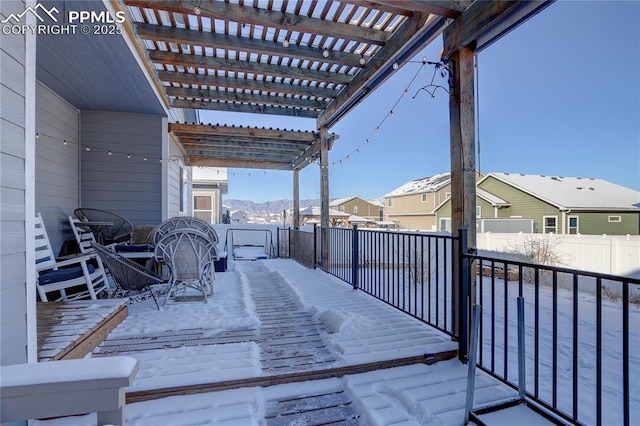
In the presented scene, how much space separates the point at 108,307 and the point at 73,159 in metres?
3.31

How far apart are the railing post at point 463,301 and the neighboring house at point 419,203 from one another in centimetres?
1796

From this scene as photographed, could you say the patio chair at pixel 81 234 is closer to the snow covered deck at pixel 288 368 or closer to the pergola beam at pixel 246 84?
the snow covered deck at pixel 288 368

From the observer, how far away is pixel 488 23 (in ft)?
7.89

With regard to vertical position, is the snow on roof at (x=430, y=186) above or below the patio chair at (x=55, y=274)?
above

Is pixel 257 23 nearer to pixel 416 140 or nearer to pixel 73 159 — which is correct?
pixel 73 159

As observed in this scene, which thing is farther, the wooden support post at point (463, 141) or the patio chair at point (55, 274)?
the patio chair at point (55, 274)

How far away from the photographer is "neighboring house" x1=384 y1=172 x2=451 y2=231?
20.3 metres

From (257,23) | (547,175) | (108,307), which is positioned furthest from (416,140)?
(108,307)

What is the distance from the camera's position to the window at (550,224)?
14.4 meters

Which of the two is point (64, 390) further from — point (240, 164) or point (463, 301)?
point (240, 164)

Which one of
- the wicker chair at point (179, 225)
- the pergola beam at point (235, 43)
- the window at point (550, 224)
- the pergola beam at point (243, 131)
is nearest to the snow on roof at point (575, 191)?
the window at point (550, 224)

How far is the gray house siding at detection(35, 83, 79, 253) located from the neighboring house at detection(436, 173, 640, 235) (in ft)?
56.1

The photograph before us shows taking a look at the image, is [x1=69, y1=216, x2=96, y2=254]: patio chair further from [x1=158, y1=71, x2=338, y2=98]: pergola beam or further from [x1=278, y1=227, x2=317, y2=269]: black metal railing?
[x1=278, y1=227, x2=317, y2=269]: black metal railing

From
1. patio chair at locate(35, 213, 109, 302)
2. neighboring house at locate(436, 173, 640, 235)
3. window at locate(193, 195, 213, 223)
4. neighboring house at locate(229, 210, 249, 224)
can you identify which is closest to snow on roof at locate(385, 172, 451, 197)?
neighboring house at locate(436, 173, 640, 235)
